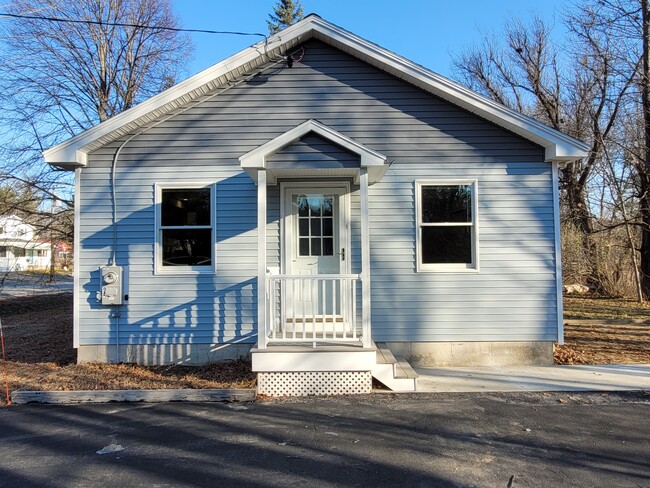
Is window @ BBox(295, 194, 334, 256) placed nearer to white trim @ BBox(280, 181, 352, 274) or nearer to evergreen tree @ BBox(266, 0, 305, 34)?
white trim @ BBox(280, 181, 352, 274)

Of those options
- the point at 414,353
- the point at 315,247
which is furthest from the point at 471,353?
the point at 315,247

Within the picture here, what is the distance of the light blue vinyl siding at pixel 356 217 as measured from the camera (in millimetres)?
6711

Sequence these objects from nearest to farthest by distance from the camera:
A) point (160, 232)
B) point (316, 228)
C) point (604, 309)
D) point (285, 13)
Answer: point (160, 232) → point (316, 228) → point (604, 309) → point (285, 13)

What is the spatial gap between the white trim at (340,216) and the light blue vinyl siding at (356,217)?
3.8 inches

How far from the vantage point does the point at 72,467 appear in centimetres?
347

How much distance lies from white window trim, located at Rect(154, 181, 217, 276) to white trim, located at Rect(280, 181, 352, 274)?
3.43 ft

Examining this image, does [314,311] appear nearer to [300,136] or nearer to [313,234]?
[313,234]

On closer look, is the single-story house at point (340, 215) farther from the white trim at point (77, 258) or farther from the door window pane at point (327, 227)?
the door window pane at point (327, 227)

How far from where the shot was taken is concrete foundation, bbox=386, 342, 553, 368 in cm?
669

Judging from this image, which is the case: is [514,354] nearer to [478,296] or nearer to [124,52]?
[478,296]

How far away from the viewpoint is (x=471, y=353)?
6.72m

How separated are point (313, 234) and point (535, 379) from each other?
3835 mm

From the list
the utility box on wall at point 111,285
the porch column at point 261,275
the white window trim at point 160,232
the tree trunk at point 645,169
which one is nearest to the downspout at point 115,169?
the utility box on wall at point 111,285

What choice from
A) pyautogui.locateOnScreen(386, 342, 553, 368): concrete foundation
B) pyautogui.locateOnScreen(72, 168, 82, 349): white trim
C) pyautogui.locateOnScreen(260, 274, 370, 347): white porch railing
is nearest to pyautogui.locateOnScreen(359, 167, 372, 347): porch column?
pyautogui.locateOnScreen(260, 274, 370, 347): white porch railing
